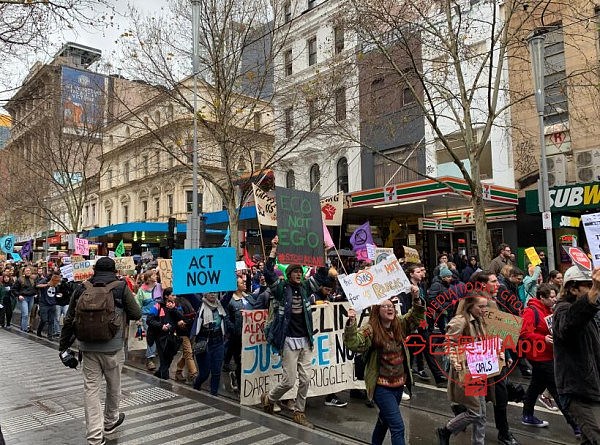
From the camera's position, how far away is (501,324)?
5121 mm

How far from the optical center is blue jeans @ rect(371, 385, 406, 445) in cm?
424

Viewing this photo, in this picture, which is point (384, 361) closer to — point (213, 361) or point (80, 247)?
point (213, 361)

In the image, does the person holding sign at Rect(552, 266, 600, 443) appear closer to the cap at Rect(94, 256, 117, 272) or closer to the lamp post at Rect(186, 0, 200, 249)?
the cap at Rect(94, 256, 117, 272)

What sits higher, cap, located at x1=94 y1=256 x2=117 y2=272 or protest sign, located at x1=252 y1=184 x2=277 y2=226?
protest sign, located at x1=252 y1=184 x2=277 y2=226

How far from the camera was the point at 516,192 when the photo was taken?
58.9ft

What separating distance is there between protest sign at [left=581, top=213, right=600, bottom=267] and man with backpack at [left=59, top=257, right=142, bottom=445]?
4.58 m

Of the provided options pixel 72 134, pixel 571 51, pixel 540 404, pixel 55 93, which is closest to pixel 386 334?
pixel 540 404

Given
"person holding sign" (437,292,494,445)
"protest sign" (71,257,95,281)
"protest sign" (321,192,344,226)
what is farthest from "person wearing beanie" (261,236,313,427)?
"protest sign" (71,257,95,281)

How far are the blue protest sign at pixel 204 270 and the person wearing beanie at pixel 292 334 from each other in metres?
1.10

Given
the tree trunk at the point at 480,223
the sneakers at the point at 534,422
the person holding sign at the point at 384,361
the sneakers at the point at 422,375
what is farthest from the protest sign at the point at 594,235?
the tree trunk at the point at 480,223

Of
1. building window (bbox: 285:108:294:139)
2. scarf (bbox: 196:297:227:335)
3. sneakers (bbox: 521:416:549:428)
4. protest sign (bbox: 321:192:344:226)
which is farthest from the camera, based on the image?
building window (bbox: 285:108:294:139)

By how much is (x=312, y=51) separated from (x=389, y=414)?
24578 mm

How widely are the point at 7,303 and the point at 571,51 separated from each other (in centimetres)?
2020

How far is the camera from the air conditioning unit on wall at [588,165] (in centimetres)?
1638
